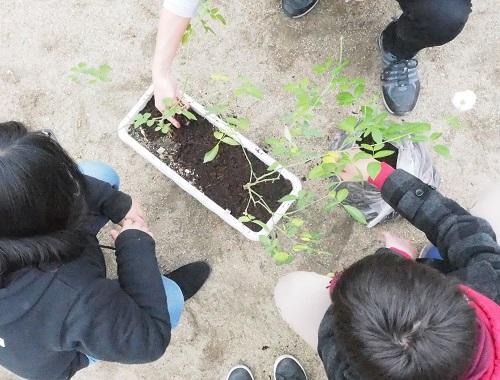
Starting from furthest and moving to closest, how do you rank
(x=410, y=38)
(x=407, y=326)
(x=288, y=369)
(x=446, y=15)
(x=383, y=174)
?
(x=288, y=369)
(x=410, y=38)
(x=446, y=15)
(x=383, y=174)
(x=407, y=326)

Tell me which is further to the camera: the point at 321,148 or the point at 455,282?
the point at 321,148

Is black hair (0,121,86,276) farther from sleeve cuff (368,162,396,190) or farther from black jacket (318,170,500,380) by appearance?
sleeve cuff (368,162,396,190)

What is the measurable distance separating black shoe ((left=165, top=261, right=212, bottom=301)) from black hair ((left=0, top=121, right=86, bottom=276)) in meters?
0.65

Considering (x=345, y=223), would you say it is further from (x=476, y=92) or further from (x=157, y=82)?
(x=157, y=82)

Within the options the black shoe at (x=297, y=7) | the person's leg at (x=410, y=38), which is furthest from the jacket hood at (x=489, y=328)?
the black shoe at (x=297, y=7)

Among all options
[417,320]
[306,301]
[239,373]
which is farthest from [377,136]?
[239,373]

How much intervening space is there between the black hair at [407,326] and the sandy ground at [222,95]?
0.81 meters

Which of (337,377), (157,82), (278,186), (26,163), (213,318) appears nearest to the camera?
(26,163)

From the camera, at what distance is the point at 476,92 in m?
1.88

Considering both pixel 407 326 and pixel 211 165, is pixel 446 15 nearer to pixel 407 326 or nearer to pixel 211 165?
pixel 211 165

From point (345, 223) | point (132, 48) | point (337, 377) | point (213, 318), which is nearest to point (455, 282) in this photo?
point (337, 377)

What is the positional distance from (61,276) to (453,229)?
2.78 ft

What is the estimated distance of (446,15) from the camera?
1.48m

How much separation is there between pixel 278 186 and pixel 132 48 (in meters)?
0.73
